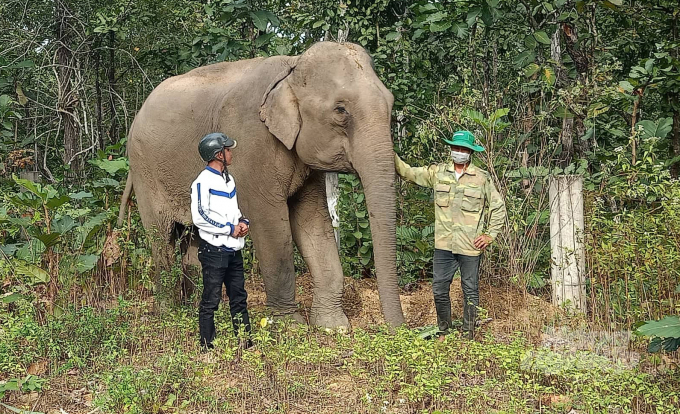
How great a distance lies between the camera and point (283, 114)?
7.18m

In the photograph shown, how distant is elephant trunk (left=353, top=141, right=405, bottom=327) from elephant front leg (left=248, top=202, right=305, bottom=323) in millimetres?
1116

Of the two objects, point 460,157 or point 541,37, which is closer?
point 460,157

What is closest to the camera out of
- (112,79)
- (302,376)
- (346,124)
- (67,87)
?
(302,376)

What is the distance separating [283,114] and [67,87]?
5.26 meters

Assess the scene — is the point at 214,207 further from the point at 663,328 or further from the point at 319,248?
the point at 663,328

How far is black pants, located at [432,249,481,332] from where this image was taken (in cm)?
690

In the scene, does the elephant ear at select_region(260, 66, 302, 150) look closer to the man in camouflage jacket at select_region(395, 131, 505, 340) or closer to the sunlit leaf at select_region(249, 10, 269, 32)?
the man in camouflage jacket at select_region(395, 131, 505, 340)

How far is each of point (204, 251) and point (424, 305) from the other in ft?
8.75

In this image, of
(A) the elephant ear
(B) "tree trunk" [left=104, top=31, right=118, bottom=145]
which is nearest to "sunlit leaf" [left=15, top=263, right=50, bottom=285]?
(A) the elephant ear

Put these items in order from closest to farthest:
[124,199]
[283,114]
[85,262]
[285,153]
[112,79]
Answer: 1. [283,114]
2. [285,153]
3. [85,262]
4. [124,199]
5. [112,79]

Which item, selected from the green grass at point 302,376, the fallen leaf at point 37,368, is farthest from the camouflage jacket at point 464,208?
the fallen leaf at point 37,368

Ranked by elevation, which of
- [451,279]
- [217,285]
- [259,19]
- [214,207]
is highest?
[259,19]

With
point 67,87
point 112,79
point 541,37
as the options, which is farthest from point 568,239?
point 112,79

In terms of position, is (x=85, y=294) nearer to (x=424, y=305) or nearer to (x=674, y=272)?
(x=424, y=305)
